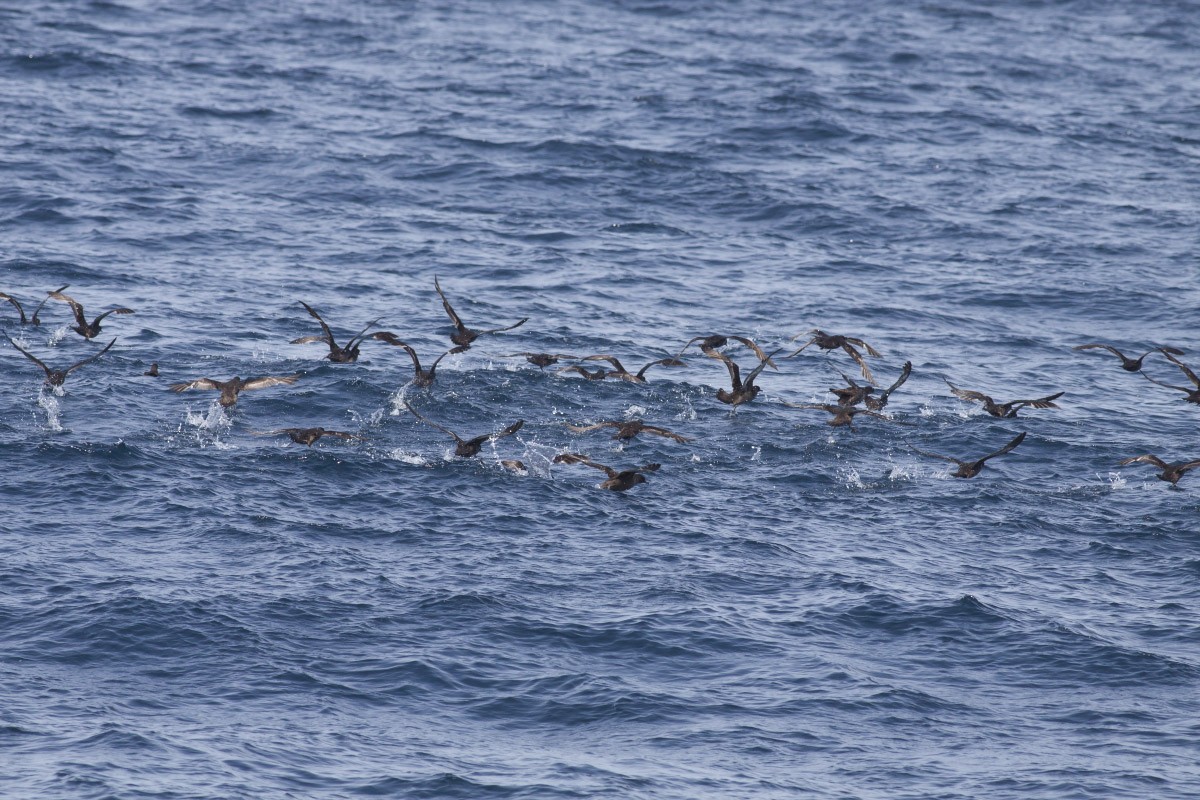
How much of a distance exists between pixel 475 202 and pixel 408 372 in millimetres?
15081

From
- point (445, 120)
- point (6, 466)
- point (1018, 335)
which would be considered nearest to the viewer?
point (6, 466)

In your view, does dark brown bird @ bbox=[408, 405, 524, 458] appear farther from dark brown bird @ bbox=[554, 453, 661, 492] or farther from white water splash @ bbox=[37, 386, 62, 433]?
white water splash @ bbox=[37, 386, 62, 433]

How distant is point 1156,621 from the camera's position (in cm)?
2392

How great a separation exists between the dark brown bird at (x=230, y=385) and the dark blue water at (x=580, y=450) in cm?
75

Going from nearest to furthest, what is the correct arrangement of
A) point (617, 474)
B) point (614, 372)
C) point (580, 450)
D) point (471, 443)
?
point (617, 474)
point (471, 443)
point (580, 450)
point (614, 372)

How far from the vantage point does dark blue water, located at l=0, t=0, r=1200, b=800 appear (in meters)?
20.5

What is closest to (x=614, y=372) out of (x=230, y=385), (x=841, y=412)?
(x=841, y=412)

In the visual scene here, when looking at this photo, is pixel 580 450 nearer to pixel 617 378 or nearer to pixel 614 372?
pixel 614 372

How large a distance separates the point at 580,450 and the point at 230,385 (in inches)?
255

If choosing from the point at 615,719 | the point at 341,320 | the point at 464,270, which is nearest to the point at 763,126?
the point at 464,270

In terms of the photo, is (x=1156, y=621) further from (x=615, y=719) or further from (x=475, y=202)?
(x=475, y=202)

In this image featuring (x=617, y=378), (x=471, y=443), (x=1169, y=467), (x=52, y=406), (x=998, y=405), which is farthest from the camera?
(x=617, y=378)

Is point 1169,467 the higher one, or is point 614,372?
point 614,372

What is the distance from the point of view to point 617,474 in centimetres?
2714
